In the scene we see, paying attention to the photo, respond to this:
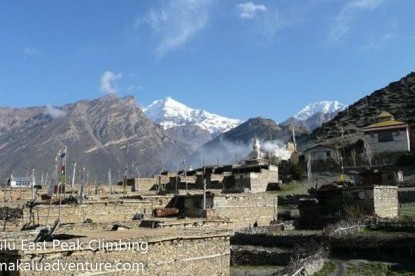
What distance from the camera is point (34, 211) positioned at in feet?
84.0

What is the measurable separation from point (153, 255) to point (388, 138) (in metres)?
59.4

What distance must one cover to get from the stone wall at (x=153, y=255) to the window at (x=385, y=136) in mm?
55533

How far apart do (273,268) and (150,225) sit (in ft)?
24.2

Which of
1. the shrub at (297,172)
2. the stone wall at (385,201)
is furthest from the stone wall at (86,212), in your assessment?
the shrub at (297,172)

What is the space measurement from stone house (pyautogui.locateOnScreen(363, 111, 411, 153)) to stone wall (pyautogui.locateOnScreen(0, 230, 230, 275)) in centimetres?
5485

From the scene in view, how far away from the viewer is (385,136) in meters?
68.9

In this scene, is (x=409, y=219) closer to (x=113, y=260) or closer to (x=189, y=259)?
(x=189, y=259)

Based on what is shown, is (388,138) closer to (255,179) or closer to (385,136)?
(385,136)

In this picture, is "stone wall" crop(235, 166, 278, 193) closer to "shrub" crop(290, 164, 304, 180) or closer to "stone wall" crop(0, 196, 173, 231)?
"shrub" crop(290, 164, 304, 180)

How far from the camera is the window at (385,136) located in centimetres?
6850

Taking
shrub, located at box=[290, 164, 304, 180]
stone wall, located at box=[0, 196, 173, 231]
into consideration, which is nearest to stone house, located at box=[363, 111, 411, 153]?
shrub, located at box=[290, 164, 304, 180]

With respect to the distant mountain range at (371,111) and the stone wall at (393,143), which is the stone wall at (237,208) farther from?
the distant mountain range at (371,111)

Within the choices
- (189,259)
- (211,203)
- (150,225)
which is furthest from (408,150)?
(189,259)

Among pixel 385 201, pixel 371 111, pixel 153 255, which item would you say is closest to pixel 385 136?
pixel 385 201
